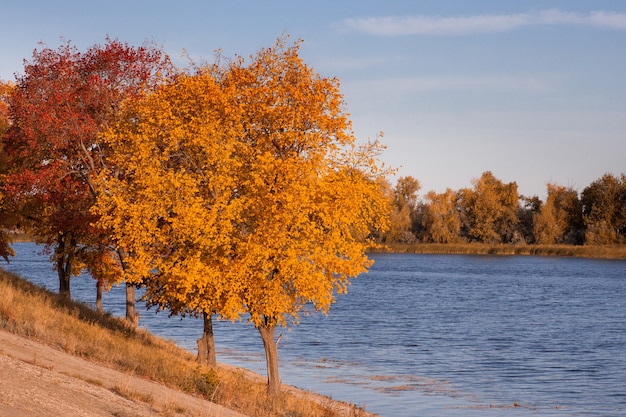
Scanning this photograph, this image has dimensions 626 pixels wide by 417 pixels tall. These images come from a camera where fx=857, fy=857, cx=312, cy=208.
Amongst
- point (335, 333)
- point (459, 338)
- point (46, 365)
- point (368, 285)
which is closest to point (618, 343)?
point (459, 338)

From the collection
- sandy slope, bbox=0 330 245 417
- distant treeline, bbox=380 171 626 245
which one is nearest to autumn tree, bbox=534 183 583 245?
distant treeline, bbox=380 171 626 245

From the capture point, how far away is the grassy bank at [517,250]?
164163 millimetres

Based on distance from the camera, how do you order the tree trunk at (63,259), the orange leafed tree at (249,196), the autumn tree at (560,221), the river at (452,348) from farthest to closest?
the autumn tree at (560,221)
the tree trunk at (63,259)
the river at (452,348)
the orange leafed tree at (249,196)

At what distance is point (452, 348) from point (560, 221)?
13017cm

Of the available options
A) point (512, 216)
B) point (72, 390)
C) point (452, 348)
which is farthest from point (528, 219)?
point (72, 390)

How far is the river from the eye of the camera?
120ft

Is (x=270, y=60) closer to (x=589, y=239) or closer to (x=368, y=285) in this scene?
(x=368, y=285)

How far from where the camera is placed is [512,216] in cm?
17812

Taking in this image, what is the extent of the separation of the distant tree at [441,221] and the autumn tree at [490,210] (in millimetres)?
2506

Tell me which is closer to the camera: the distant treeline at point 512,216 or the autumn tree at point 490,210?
the distant treeline at point 512,216

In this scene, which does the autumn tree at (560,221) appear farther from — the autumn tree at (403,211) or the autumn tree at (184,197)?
the autumn tree at (184,197)

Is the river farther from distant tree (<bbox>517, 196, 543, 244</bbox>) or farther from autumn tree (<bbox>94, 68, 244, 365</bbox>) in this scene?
distant tree (<bbox>517, 196, 543, 244</bbox>)

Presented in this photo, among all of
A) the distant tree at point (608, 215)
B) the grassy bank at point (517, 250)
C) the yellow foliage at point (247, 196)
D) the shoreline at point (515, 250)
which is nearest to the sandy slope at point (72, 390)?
the yellow foliage at point (247, 196)

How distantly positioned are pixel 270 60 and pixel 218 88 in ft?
6.68
